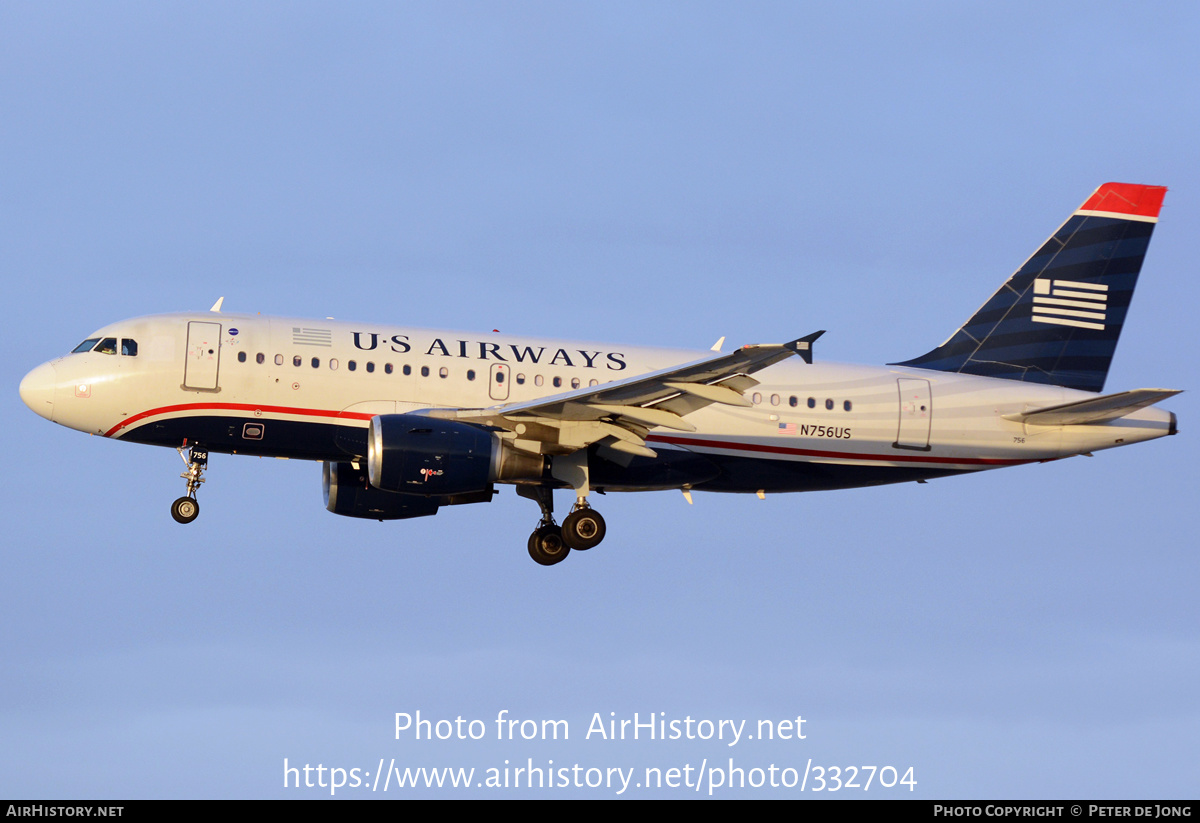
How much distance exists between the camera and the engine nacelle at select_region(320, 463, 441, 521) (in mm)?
37594

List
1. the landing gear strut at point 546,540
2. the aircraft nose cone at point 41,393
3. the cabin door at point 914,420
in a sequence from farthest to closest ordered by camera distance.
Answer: the cabin door at point 914,420 < the landing gear strut at point 546,540 < the aircraft nose cone at point 41,393

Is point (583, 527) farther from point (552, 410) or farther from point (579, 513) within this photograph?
point (552, 410)

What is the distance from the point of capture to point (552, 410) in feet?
108

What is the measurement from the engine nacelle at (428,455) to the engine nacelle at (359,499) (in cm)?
447

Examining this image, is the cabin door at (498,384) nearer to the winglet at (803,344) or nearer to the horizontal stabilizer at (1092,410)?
the winglet at (803,344)

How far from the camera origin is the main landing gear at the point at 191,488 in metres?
35.0

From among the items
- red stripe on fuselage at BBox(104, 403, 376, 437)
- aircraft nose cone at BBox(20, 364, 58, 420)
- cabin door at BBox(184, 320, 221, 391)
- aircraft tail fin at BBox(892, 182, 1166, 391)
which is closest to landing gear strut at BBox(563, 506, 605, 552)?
red stripe on fuselage at BBox(104, 403, 376, 437)

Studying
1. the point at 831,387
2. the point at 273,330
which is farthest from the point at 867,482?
the point at 273,330

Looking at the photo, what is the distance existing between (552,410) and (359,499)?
279 inches

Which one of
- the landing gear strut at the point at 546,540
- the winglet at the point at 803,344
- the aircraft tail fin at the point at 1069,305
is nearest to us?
the winglet at the point at 803,344

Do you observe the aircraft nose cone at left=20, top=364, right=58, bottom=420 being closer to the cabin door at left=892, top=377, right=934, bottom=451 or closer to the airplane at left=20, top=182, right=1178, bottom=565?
the airplane at left=20, top=182, right=1178, bottom=565

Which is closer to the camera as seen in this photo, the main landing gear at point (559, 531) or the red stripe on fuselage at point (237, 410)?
the red stripe on fuselage at point (237, 410)

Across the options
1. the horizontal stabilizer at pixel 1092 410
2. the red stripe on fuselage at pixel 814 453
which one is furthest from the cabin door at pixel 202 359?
the horizontal stabilizer at pixel 1092 410

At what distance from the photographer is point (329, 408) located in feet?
112
